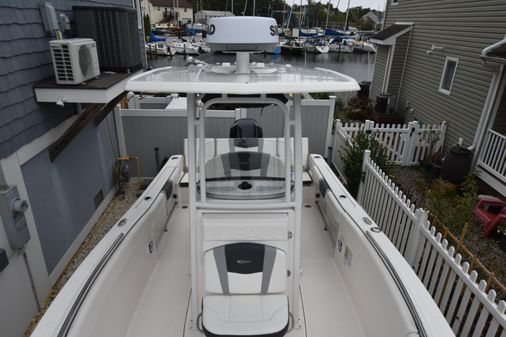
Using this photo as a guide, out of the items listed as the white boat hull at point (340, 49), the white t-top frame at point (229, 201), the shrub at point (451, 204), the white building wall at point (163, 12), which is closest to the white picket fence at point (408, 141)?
the shrub at point (451, 204)

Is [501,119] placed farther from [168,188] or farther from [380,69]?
[168,188]

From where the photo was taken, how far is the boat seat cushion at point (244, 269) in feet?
7.95

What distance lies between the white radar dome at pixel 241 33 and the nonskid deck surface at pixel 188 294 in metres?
2.02

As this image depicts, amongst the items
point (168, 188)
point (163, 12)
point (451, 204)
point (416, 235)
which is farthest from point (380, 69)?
point (163, 12)

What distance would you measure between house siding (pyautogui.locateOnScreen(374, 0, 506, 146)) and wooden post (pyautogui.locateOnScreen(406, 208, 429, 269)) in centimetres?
451

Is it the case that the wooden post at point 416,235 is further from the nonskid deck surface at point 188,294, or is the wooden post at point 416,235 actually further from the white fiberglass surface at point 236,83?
the white fiberglass surface at point 236,83

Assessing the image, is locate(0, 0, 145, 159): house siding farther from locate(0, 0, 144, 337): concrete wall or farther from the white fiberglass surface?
the white fiberglass surface

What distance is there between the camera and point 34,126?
3535 mm

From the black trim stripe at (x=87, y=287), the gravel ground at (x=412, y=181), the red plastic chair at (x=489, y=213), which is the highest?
the black trim stripe at (x=87, y=287)

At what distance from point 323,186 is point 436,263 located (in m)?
1.35

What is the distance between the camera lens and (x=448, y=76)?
830 centimetres

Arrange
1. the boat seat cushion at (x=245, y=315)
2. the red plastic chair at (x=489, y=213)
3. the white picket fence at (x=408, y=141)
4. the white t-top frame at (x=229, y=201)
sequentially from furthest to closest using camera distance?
the white picket fence at (x=408, y=141) → the red plastic chair at (x=489, y=213) → the white t-top frame at (x=229, y=201) → the boat seat cushion at (x=245, y=315)

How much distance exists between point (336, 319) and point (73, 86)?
3.46 meters

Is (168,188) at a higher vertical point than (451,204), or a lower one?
higher
